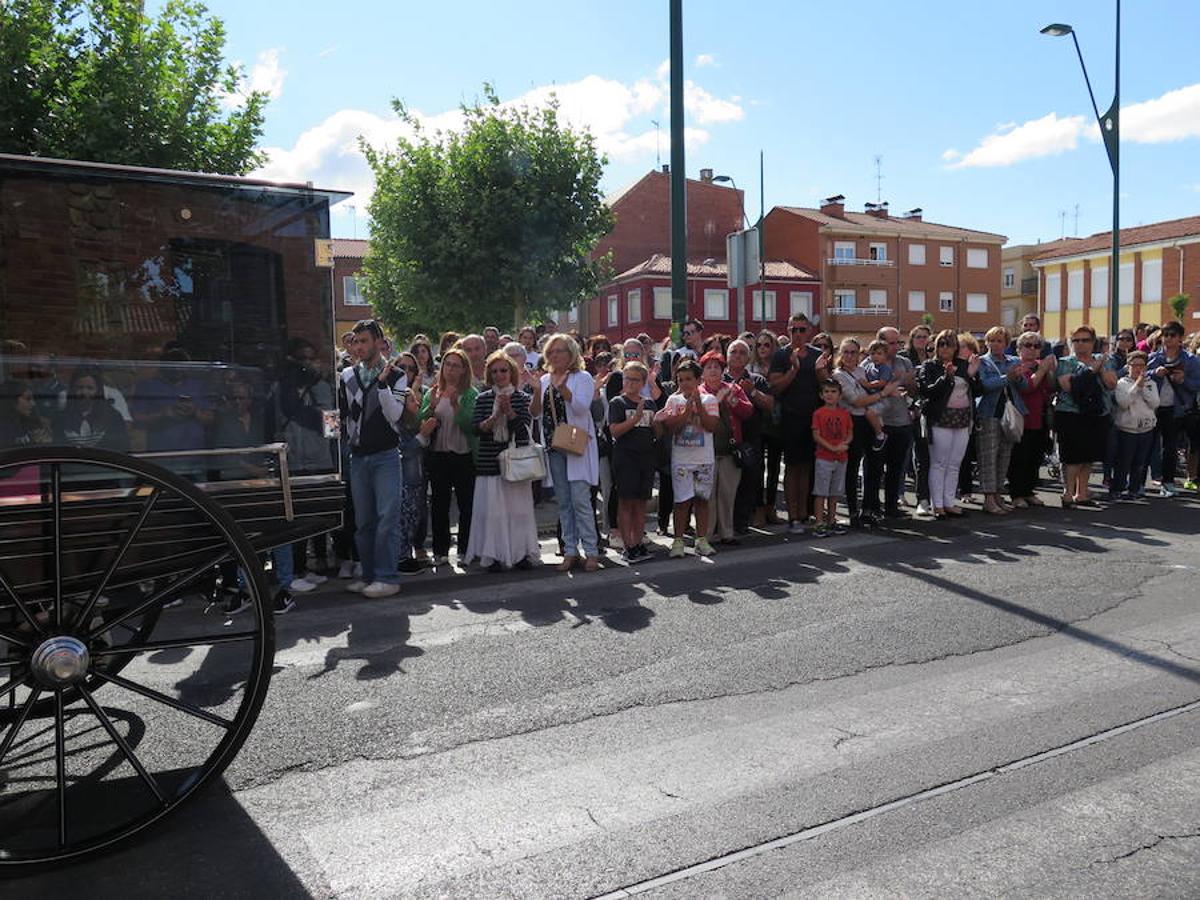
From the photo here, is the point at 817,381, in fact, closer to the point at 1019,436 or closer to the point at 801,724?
the point at 1019,436

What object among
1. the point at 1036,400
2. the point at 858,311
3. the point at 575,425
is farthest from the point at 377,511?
the point at 858,311

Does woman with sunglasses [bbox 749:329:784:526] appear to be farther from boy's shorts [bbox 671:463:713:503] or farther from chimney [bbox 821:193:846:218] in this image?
chimney [bbox 821:193:846:218]

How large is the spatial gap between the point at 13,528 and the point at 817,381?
7751 millimetres

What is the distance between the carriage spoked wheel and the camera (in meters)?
2.92

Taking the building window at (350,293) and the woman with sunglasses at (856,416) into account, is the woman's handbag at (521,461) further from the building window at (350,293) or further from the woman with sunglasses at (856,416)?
the building window at (350,293)

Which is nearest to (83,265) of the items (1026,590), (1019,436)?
(1026,590)

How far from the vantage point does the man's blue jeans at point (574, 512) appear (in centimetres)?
788

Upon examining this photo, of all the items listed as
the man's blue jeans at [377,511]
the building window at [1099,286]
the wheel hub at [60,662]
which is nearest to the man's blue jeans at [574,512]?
the man's blue jeans at [377,511]

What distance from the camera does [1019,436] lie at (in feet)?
33.5

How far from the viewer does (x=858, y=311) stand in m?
55.8

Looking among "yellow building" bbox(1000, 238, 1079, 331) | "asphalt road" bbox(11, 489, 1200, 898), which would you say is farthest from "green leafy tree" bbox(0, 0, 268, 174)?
"yellow building" bbox(1000, 238, 1079, 331)

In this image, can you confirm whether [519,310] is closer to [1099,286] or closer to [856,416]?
[856,416]

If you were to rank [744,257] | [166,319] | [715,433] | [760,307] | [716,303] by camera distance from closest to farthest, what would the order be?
[166,319] < [715,433] < [744,257] < [716,303] < [760,307]

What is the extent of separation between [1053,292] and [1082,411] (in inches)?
2109
